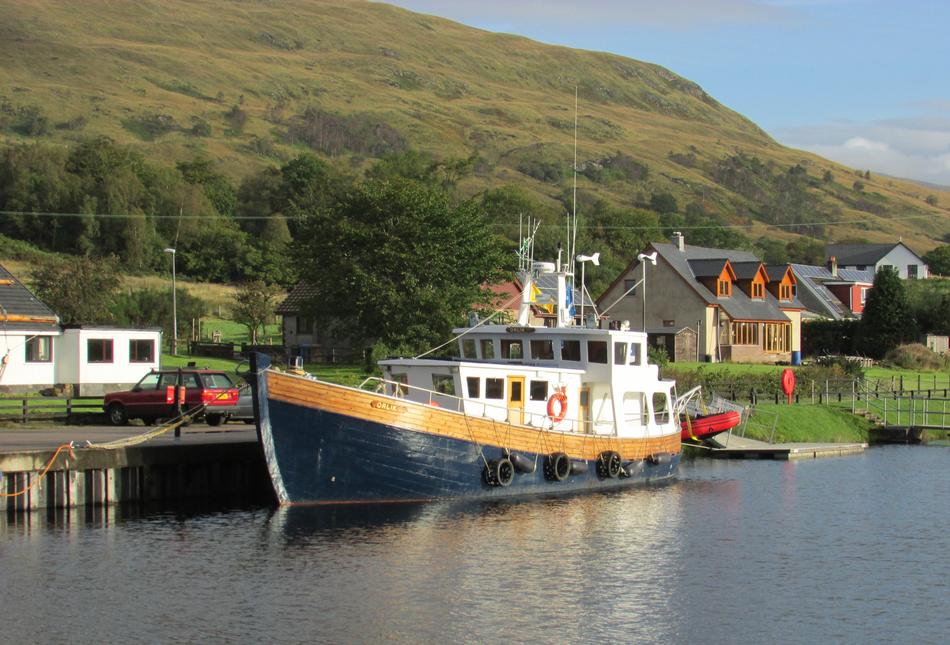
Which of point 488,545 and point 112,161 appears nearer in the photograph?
point 488,545

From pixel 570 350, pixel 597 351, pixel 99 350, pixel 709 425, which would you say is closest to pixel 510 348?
pixel 570 350

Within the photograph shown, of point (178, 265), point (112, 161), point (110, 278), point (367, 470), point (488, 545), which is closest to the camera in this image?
point (488, 545)

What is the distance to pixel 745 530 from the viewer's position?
105ft

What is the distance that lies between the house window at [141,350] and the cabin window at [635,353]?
2566 centimetres

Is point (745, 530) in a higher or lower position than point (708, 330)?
lower

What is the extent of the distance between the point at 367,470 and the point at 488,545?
15.0ft

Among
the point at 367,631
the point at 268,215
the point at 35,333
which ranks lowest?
the point at 367,631

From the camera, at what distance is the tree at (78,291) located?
229 ft

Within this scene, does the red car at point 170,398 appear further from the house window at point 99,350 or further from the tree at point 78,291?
the tree at point 78,291

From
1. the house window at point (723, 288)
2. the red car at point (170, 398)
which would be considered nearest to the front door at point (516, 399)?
the red car at point (170, 398)

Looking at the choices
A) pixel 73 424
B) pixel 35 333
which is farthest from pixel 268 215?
pixel 73 424

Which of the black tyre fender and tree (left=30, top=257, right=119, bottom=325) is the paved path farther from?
tree (left=30, top=257, right=119, bottom=325)

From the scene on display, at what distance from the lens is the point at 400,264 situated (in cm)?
6341

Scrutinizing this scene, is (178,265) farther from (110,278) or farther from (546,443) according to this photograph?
(546,443)
